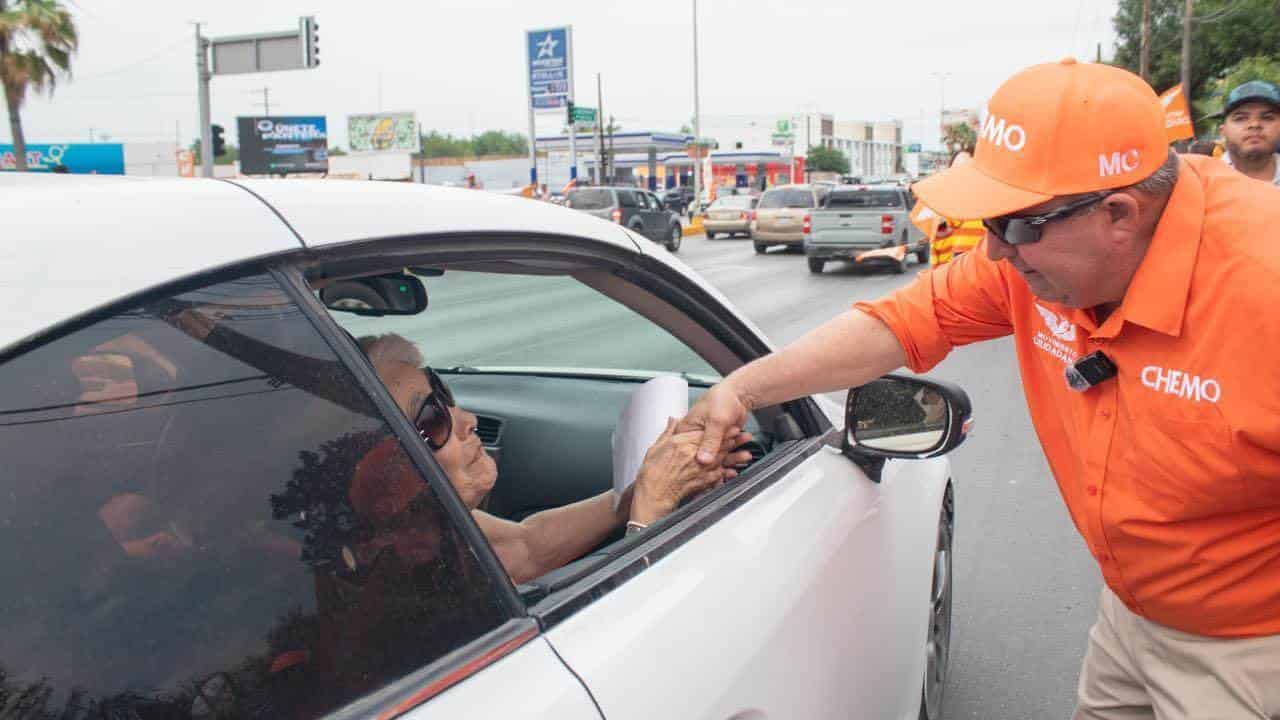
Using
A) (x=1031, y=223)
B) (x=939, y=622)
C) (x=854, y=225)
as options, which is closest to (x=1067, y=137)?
(x=1031, y=223)

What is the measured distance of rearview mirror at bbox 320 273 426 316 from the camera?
2.16 meters

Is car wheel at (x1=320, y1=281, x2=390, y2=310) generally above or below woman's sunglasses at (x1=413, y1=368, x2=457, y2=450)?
above

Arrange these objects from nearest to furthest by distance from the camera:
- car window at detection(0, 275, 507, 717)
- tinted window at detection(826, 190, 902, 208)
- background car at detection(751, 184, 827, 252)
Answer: car window at detection(0, 275, 507, 717) < tinted window at detection(826, 190, 902, 208) < background car at detection(751, 184, 827, 252)

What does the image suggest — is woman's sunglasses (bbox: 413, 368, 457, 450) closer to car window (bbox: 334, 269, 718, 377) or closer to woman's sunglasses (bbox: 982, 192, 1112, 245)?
woman's sunglasses (bbox: 982, 192, 1112, 245)

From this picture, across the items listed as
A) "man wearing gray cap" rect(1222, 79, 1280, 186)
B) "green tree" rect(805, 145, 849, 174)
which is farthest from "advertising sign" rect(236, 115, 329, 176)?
"man wearing gray cap" rect(1222, 79, 1280, 186)

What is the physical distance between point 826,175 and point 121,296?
327ft

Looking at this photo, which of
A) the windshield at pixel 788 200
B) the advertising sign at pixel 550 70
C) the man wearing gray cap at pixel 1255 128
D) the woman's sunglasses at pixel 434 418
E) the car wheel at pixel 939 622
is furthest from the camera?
the advertising sign at pixel 550 70

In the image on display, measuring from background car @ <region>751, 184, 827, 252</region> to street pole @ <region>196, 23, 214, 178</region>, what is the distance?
13.5m

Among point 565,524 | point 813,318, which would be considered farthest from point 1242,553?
point 813,318

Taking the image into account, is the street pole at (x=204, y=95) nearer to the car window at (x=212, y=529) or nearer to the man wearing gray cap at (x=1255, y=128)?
the man wearing gray cap at (x=1255, y=128)

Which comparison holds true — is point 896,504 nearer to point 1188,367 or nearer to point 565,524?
point 565,524

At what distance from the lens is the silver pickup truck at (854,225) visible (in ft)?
65.7

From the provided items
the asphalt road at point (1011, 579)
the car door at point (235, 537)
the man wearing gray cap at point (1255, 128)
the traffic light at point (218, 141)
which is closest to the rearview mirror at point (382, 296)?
the car door at point (235, 537)

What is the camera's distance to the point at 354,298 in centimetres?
224
